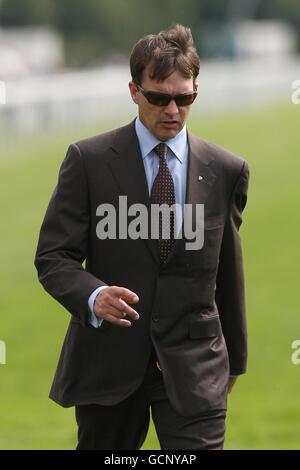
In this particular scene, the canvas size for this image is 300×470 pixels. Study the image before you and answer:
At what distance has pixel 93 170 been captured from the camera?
14.4 feet

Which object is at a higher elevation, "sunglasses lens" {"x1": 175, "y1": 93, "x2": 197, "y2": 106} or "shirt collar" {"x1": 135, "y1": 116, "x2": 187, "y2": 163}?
"sunglasses lens" {"x1": 175, "y1": 93, "x2": 197, "y2": 106}

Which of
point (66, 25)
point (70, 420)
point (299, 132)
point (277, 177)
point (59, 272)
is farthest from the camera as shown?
point (66, 25)

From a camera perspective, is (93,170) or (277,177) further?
(277,177)

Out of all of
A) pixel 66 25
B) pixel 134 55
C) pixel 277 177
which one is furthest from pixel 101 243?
pixel 66 25

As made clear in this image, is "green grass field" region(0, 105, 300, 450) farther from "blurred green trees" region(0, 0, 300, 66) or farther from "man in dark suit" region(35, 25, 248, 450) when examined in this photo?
"blurred green trees" region(0, 0, 300, 66)

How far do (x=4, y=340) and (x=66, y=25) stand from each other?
7550 cm

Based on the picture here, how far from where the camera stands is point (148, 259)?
4.38m

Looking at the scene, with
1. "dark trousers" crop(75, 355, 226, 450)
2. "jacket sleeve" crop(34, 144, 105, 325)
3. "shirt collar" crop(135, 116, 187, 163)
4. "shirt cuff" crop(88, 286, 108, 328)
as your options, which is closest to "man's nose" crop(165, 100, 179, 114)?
"shirt collar" crop(135, 116, 187, 163)

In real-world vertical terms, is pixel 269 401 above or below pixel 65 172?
below

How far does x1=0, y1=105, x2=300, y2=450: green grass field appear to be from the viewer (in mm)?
7309

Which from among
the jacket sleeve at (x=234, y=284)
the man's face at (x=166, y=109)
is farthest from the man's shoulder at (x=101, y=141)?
the jacket sleeve at (x=234, y=284)

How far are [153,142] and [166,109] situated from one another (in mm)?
199

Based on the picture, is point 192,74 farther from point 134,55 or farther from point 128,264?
point 128,264

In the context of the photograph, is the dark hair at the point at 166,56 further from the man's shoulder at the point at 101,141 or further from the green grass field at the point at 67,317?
the green grass field at the point at 67,317
